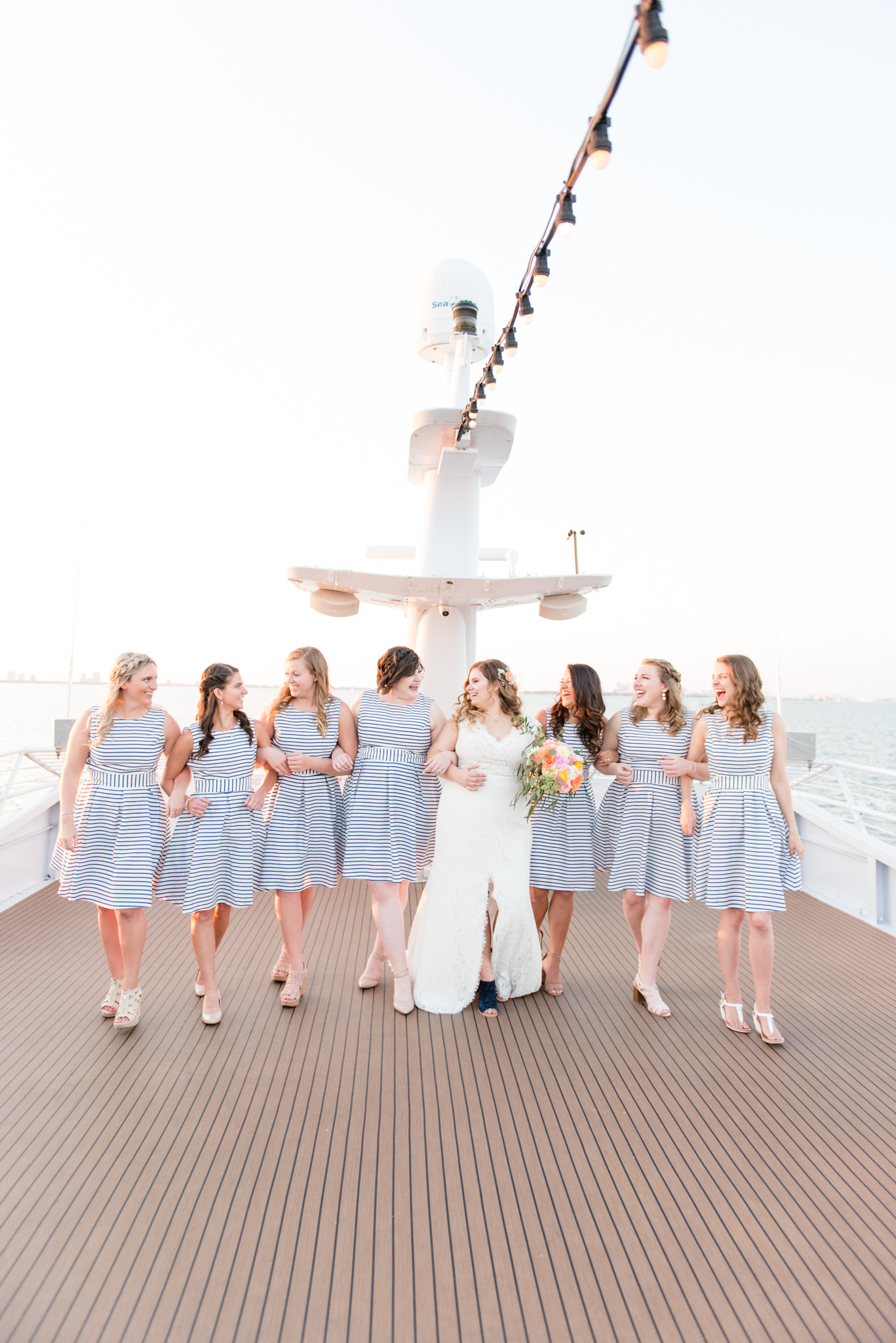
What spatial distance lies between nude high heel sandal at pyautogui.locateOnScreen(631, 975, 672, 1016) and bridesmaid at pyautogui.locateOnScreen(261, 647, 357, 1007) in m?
1.63

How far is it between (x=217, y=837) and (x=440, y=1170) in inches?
66.2

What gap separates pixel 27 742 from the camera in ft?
141

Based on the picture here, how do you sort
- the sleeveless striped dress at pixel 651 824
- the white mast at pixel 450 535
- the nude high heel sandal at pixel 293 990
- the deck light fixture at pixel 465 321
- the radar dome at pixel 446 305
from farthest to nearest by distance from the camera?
the radar dome at pixel 446 305 → the deck light fixture at pixel 465 321 → the white mast at pixel 450 535 → the sleeveless striped dress at pixel 651 824 → the nude high heel sandal at pixel 293 990

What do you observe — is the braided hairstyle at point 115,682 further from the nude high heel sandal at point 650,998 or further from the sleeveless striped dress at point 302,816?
the nude high heel sandal at point 650,998

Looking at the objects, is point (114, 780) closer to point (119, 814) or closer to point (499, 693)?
point (119, 814)

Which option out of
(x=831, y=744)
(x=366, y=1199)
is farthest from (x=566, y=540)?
(x=831, y=744)

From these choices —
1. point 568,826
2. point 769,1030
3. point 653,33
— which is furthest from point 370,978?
point 653,33

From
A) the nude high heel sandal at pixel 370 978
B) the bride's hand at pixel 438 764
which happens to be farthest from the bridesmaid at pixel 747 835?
the nude high heel sandal at pixel 370 978

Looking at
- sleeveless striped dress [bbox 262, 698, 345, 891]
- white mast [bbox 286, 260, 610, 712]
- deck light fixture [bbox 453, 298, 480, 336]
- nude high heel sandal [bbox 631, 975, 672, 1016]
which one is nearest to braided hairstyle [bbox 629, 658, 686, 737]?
nude high heel sandal [bbox 631, 975, 672, 1016]

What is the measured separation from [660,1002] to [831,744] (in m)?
56.5

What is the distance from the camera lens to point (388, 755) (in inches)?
148

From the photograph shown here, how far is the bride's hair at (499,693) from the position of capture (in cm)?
371

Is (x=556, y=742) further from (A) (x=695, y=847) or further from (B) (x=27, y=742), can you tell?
(B) (x=27, y=742)

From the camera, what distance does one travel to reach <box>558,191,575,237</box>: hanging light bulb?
2.91 meters
